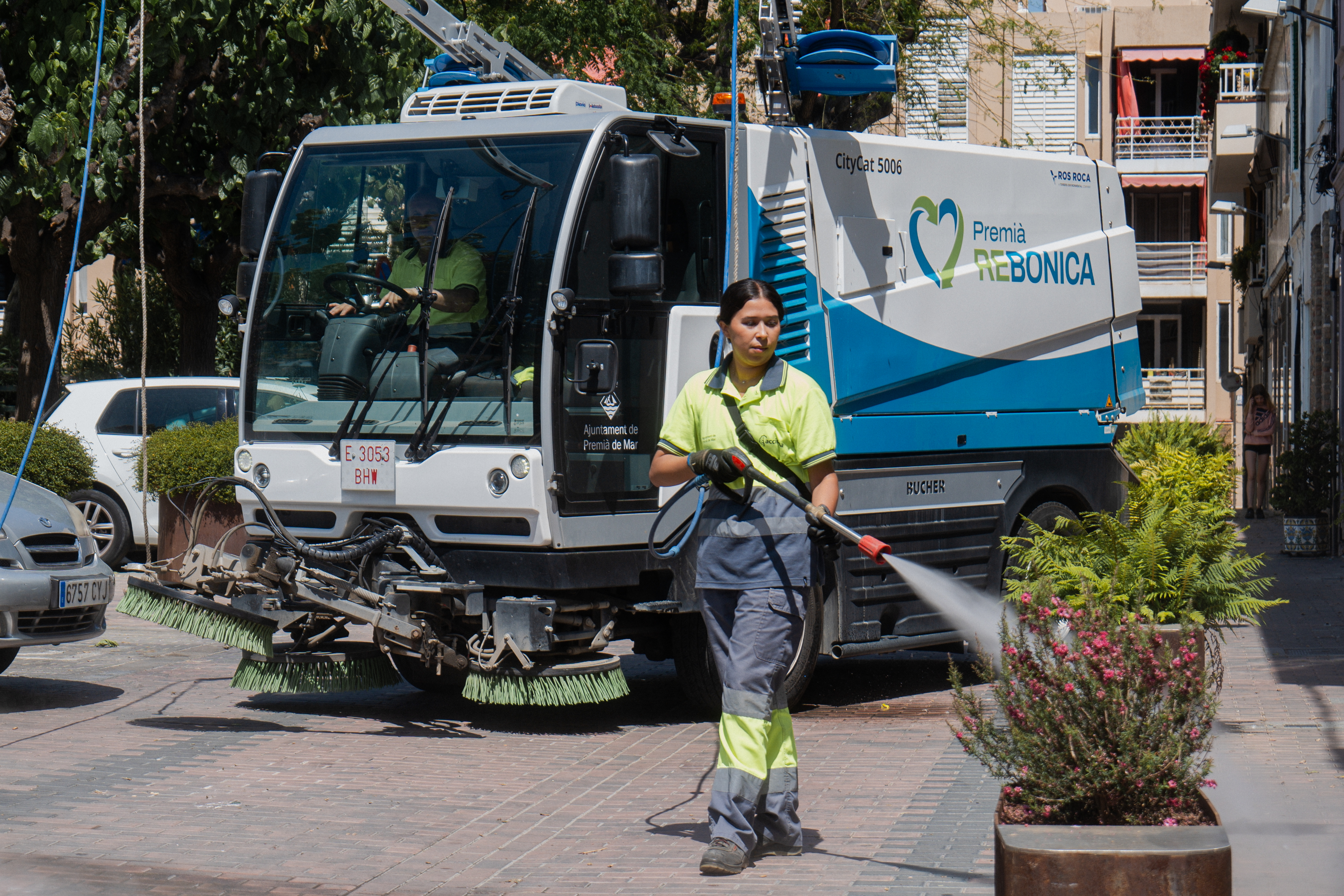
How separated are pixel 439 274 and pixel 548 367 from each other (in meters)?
0.73

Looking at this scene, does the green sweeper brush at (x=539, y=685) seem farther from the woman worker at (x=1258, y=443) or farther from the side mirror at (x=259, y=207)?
the woman worker at (x=1258, y=443)

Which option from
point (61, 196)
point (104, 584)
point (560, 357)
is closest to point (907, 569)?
point (560, 357)

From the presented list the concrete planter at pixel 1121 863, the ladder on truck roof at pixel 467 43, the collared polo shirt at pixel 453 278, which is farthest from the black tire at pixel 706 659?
the concrete planter at pixel 1121 863

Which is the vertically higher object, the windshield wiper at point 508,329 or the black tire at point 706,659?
the windshield wiper at point 508,329

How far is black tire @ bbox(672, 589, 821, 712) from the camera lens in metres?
8.10

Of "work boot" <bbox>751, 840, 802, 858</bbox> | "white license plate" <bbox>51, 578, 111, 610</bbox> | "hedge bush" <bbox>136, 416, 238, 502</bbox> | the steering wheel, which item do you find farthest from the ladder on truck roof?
"hedge bush" <bbox>136, 416, 238, 502</bbox>

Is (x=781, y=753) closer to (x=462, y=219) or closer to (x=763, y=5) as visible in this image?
(x=462, y=219)

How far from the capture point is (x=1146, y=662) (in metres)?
4.64

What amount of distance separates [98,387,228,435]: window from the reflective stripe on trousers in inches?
413

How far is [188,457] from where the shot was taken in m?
13.7

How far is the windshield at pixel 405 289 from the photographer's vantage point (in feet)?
24.6

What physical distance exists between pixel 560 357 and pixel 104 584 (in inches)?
118

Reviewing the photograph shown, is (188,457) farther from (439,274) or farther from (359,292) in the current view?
(439,274)

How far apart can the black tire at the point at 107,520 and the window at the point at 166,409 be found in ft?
1.96
